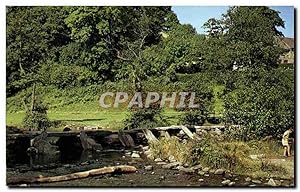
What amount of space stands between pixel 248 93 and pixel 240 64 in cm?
26

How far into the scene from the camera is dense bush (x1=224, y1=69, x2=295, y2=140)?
6.07m

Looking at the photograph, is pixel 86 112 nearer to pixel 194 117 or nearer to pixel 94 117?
pixel 94 117

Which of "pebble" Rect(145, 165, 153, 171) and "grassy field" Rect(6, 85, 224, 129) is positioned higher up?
"grassy field" Rect(6, 85, 224, 129)

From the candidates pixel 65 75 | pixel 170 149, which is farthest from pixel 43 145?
pixel 170 149

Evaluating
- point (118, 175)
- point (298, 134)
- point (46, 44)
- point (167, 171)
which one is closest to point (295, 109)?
point (298, 134)

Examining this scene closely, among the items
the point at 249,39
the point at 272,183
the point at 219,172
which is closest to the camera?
the point at 272,183

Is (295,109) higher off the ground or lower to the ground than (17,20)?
lower

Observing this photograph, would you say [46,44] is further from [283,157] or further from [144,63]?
[283,157]

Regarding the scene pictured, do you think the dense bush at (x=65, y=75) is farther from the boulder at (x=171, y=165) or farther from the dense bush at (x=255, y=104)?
the dense bush at (x=255, y=104)

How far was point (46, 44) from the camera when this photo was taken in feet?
20.1

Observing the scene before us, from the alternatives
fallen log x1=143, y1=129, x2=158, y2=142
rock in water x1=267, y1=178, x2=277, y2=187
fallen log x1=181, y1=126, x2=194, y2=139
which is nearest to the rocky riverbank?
rock in water x1=267, y1=178, x2=277, y2=187

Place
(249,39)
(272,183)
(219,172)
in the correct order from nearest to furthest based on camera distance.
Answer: (272,183), (219,172), (249,39)

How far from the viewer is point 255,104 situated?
6.11 meters

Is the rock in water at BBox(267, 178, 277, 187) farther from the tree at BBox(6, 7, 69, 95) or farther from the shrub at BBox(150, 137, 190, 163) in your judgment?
the tree at BBox(6, 7, 69, 95)
